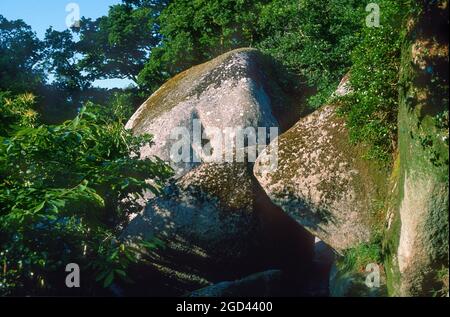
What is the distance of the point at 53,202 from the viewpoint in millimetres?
5570

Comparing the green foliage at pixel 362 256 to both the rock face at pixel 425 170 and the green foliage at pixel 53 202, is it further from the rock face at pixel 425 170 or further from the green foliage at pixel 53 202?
the green foliage at pixel 53 202

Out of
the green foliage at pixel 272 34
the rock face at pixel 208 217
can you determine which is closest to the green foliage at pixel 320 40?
the green foliage at pixel 272 34

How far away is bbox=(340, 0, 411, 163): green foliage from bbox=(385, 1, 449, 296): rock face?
1119mm

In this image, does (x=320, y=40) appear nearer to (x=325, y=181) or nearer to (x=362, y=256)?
(x=325, y=181)

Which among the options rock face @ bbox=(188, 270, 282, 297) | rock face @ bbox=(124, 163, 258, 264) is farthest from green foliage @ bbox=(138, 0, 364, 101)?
rock face @ bbox=(188, 270, 282, 297)

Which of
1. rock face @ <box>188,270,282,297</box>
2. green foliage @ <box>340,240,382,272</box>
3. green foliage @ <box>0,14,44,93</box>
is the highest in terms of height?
green foliage @ <box>0,14,44,93</box>

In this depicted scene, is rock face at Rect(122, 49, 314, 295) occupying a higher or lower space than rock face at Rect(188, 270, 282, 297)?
higher

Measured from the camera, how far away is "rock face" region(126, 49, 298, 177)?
11727mm

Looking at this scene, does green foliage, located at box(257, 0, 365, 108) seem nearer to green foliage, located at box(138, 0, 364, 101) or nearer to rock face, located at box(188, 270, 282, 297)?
green foliage, located at box(138, 0, 364, 101)

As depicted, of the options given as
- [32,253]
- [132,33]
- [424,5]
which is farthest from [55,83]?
[424,5]

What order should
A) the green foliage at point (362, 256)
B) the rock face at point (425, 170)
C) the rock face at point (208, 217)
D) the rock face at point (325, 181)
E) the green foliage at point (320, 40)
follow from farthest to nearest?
the green foliage at point (320, 40) < the rock face at point (208, 217) < the rock face at point (325, 181) < the green foliage at point (362, 256) < the rock face at point (425, 170)

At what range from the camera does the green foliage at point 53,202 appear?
592 centimetres

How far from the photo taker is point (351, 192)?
25.1ft

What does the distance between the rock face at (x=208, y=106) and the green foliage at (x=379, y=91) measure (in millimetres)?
3962
